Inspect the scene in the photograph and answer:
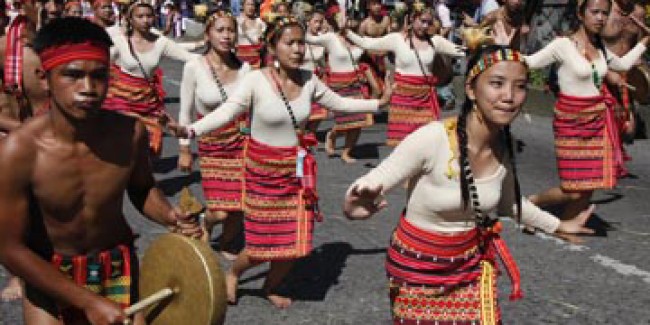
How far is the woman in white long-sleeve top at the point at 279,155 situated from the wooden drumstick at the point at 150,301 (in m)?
2.50

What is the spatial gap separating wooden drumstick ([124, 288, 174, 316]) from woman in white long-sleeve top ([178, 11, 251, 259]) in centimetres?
367

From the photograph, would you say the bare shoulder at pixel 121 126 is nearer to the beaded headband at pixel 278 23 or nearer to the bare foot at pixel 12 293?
the beaded headband at pixel 278 23

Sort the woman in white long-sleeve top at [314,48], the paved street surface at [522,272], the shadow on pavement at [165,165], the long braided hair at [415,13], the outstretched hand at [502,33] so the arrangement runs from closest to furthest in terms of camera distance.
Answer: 1. the paved street surface at [522,272]
2. the outstretched hand at [502,33]
3. the long braided hair at [415,13]
4. the shadow on pavement at [165,165]
5. the woman in white long-sleeve top at [314,48]

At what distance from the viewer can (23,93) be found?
5523 mm

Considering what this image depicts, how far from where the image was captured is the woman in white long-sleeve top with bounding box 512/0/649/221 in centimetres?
691

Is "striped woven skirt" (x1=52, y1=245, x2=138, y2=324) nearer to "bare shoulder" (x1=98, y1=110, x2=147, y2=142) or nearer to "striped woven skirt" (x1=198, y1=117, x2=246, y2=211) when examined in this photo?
"bare shoulder" (x1=98, y1=110, x2=147, y2=142)

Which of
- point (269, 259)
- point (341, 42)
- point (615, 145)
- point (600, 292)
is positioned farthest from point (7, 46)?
point (341, 42)

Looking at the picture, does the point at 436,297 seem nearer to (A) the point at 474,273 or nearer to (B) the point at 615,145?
(A) the point at 474,273

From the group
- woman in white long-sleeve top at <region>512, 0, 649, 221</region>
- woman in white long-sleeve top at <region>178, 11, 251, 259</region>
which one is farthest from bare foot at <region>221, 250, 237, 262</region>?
woman in white long-sleeve top at <region>512, 0, 649, 221</region>

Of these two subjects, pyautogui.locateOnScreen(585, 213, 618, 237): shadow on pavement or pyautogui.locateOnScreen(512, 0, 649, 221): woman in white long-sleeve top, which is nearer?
pyautogui.locateOnScreen(512, 0, 649, 221): woman in white long-sleeve top

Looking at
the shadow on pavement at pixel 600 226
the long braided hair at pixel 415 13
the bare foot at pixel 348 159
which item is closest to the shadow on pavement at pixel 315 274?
the shadow on pavement at pixel 600 226

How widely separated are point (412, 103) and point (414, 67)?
43cm

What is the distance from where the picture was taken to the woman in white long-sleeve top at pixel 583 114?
6906 millimetres

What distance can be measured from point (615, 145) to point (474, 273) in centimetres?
380
